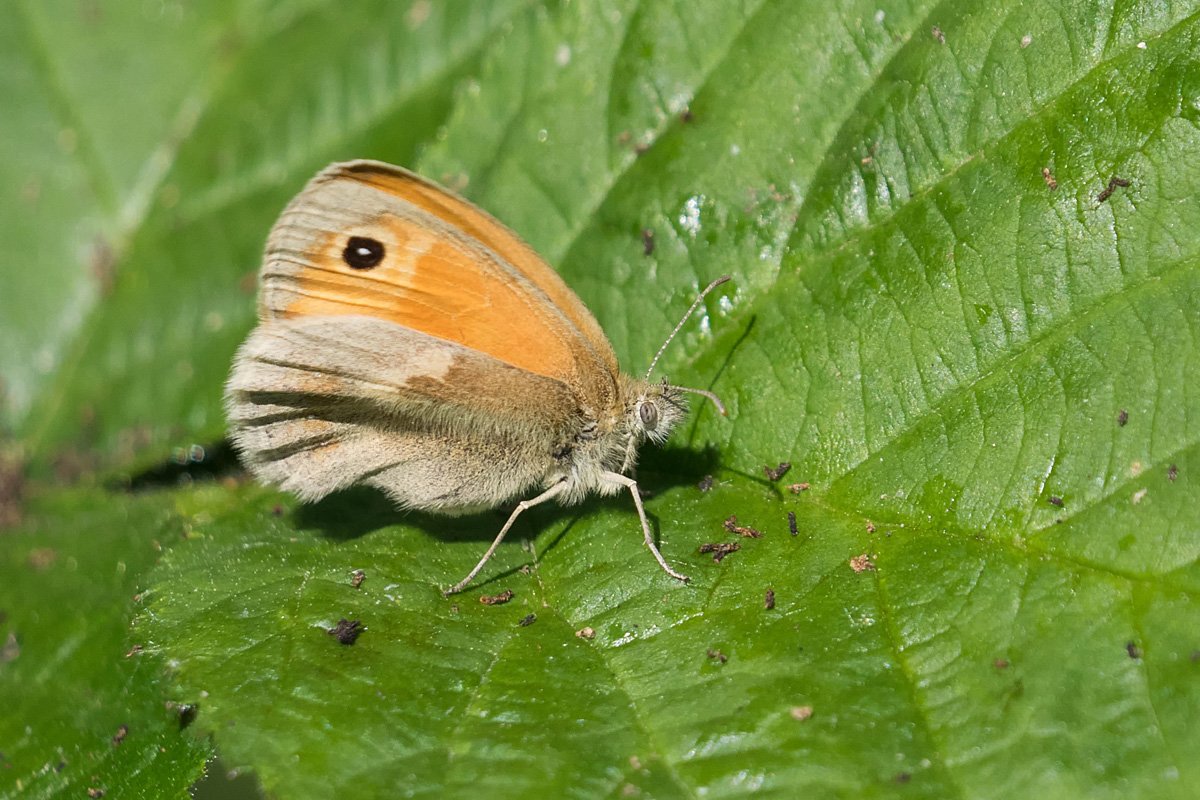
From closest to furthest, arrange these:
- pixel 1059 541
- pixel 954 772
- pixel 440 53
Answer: pixel 954 772 → pixel 1059 541 → pixel 440 53

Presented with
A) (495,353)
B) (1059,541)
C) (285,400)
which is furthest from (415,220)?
(1059,541)

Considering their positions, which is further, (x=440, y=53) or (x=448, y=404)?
(x=440, y=53)

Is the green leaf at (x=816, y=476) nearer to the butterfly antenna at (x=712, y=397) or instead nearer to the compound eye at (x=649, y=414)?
the butterfly antenna at (x=712, y=397)

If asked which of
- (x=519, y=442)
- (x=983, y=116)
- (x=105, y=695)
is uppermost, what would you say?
(x=983, y=116)

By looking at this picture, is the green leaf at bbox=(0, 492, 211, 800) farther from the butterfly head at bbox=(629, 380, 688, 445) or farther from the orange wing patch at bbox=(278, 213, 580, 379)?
the butterfly head at bbox=(629, 380, 688, 445)

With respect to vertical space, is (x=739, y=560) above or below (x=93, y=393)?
below

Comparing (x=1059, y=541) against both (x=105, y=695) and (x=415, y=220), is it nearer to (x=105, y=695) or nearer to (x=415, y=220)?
(x=415, y=220)

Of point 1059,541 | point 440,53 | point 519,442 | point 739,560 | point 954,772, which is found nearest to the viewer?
point 954,772
